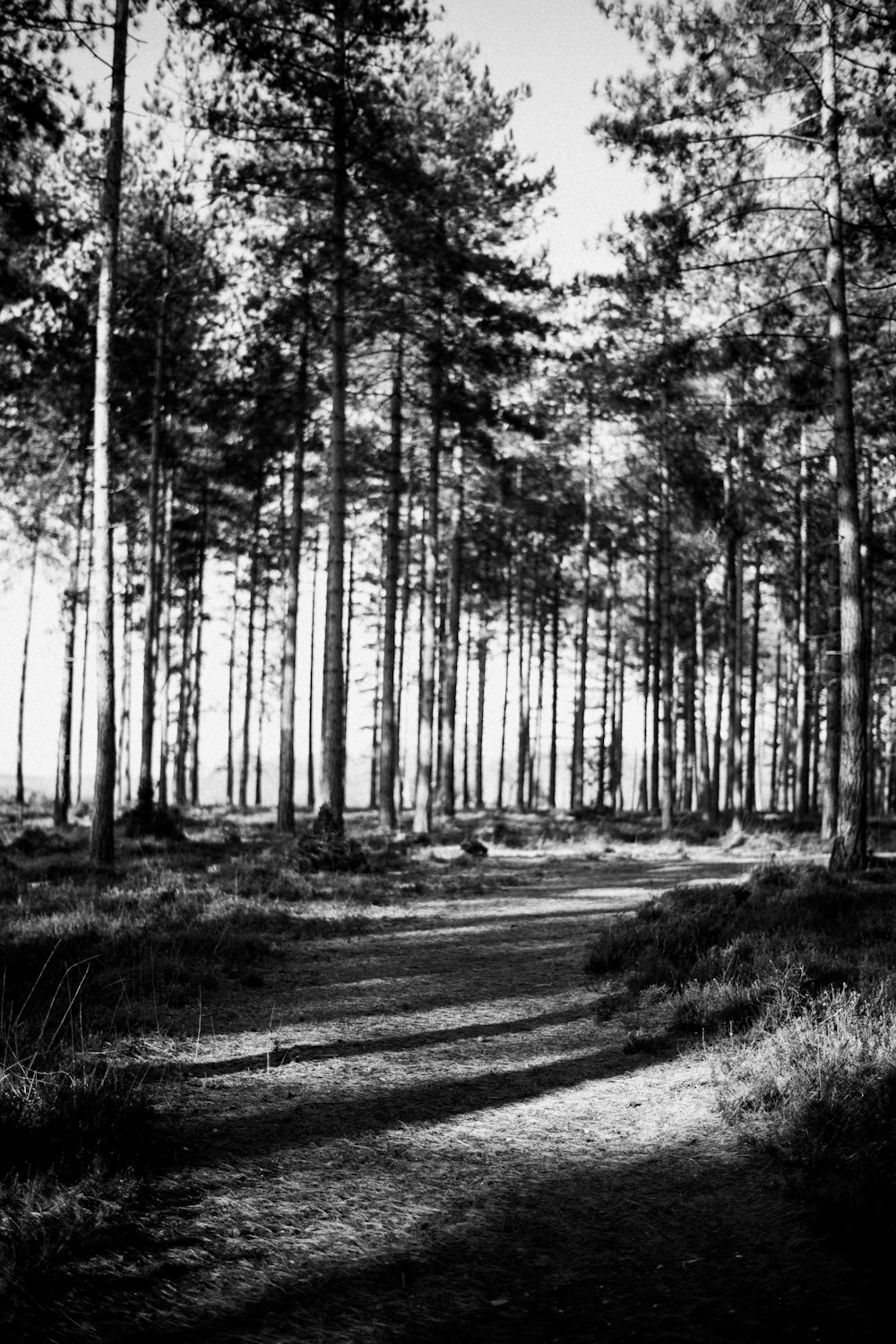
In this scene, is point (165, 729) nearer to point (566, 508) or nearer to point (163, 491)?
point (163, 491)

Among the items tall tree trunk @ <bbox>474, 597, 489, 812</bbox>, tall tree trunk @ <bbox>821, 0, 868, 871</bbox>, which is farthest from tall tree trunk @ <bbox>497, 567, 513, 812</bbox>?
tall tree trunk @ <bbox>821, 0, 868, 871</bbox>

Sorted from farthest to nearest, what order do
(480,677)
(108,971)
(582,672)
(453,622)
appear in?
1. (480,677)
2. (582,672)
3. (453,622)
4. (108,971)

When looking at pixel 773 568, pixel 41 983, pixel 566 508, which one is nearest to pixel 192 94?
pixel 41 983

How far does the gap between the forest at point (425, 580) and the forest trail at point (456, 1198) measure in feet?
0.10

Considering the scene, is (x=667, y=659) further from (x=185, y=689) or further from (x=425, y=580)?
(x=185, y=689)

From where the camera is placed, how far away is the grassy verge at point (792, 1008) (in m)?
3.79

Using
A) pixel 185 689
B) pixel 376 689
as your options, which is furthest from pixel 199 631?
pixel 376 689

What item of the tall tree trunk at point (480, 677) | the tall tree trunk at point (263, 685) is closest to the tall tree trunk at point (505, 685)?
the tall tree trunk at point (480, 677)

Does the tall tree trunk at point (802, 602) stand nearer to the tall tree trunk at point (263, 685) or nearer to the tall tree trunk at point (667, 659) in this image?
the tall tree trunk at point (667, 659)

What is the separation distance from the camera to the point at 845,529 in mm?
12320

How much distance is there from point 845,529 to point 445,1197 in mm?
11320

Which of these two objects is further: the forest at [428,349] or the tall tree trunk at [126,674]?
the tall tree trunk at [126,674]

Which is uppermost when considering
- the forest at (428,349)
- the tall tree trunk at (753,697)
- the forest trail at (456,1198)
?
the forest at (428,349)

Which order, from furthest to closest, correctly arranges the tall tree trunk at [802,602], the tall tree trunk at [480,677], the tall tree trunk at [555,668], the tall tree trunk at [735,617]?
the tall tree trunk at [480,677]
the tall tree trunk at [555,668]
the tall tree trunk at [735,617]
the tall tree trunk at [802,602]
